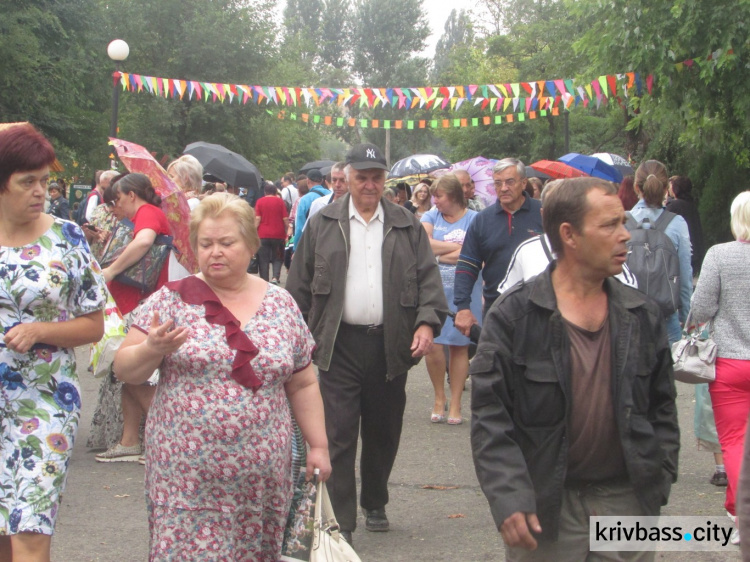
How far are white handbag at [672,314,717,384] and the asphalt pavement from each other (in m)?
0.93

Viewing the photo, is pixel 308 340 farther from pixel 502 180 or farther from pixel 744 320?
pixel 502 180

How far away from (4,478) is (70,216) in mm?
22493

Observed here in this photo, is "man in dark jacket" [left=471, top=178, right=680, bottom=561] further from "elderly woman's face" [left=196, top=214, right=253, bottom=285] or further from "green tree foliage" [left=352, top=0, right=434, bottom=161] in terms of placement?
"green tree foliage" [left=352, top=0, right=434, bottom=161]

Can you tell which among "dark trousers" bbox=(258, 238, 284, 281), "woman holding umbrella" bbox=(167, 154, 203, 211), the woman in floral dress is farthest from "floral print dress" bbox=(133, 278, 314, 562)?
"dark trousers" bbox=(258, 238, 284, 281)

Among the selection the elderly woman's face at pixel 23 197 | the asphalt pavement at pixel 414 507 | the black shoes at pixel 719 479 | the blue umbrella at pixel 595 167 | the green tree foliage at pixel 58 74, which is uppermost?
the green tree foliage at pixel 58 74

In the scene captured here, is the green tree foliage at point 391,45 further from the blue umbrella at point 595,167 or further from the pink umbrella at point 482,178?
the blue umbrella at point 595,167

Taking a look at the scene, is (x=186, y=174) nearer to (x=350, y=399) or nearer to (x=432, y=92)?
(x=350, y=399)

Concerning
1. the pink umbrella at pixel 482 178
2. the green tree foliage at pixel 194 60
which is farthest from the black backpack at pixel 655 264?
the green tree foliage at pixel 194 60

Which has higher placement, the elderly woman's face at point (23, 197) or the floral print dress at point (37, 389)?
the elderly woman's face at point (23, 197)

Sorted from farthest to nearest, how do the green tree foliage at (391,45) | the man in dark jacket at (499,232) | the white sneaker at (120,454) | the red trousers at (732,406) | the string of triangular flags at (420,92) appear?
the green tree foliage at (391,45)
the string of triangular flags at (420,92)
the white sneaker at (120,454)
the man in dark jacket at (499,232)
the red trousers at (732,406)

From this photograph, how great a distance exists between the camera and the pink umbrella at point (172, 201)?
22.0 feet

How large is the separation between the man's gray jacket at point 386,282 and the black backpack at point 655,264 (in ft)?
4.84

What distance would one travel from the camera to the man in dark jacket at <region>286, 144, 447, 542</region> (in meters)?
5.14

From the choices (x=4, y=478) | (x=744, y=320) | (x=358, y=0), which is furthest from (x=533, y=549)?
(x=358, y=0)
